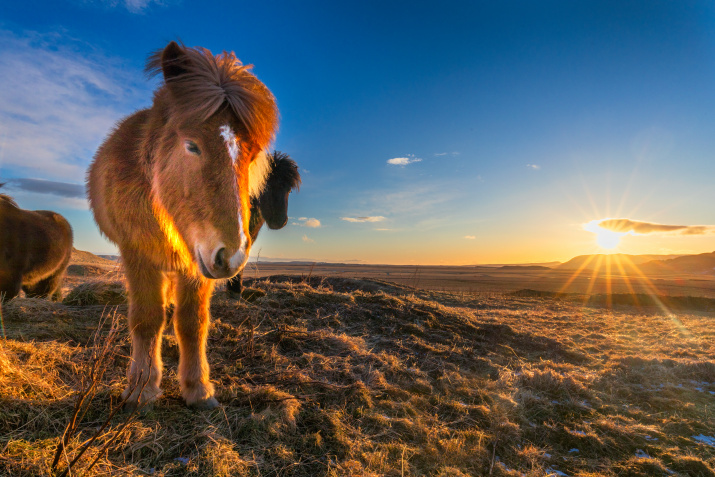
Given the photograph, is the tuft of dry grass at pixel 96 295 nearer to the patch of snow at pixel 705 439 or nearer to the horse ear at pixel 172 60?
the horse ear at pixel 172 60

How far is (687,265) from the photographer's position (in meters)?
78.9

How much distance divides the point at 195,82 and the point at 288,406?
2.58m

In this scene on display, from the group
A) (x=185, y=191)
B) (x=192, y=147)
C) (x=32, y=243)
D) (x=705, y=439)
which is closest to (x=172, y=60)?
(x=192, y=147)

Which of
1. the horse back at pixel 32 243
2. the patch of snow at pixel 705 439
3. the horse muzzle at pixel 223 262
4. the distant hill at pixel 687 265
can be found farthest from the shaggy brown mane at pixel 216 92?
the distant hill at pixel 687 265

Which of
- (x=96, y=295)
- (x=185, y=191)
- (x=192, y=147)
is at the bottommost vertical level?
(x=96, y=295)

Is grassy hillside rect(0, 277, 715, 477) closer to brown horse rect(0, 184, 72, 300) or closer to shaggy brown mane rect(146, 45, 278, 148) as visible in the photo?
brown horse rect(0, 184, 72, 300)

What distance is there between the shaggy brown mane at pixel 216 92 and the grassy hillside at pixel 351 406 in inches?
62.5

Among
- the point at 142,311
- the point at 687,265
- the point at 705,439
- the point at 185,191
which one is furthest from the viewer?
the point at 687,265

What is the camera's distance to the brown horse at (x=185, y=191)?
78.4 inches

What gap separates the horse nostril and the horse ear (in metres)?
1.47

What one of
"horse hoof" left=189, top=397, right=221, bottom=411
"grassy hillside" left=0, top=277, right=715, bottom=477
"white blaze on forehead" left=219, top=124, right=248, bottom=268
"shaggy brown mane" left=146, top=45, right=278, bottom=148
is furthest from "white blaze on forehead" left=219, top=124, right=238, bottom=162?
"horse hoof" left=189, top=397, right=221, bottom=411

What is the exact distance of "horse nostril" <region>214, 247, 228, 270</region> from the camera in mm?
1832

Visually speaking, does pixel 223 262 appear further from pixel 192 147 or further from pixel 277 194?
pixel 277 194

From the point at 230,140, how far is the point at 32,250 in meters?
5.44
